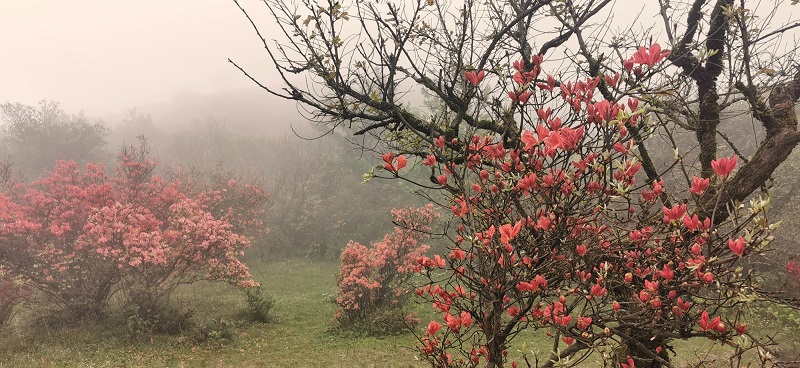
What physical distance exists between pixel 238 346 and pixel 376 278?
4.02m

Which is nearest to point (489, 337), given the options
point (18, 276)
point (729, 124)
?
point (18, 276)

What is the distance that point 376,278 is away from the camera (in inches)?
448

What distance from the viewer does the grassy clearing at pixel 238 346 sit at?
802 cm

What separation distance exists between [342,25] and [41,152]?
34949 millimetres

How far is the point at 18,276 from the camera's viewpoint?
966 centimetres

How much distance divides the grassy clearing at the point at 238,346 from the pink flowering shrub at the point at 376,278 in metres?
0.76

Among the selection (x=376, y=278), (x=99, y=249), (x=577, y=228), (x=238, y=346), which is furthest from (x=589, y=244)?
(x=99, y=249)

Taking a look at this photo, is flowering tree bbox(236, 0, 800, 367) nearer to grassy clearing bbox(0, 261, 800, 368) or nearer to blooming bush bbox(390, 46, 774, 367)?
blooming bush bbox(390, 46, 774, 367)

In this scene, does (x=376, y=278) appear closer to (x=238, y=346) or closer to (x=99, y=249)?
(x=238, y=346)

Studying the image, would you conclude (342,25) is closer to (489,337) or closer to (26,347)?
(489,337)

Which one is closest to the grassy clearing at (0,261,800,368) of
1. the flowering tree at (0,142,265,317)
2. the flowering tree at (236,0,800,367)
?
the flowering tree at (0,142,265,317)

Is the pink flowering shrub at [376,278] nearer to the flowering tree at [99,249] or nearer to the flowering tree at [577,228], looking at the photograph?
the flowering tree at [99,249]

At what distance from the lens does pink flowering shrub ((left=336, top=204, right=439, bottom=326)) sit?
1069 cm

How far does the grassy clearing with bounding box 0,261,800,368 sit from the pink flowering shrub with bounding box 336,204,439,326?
0.76 meters
